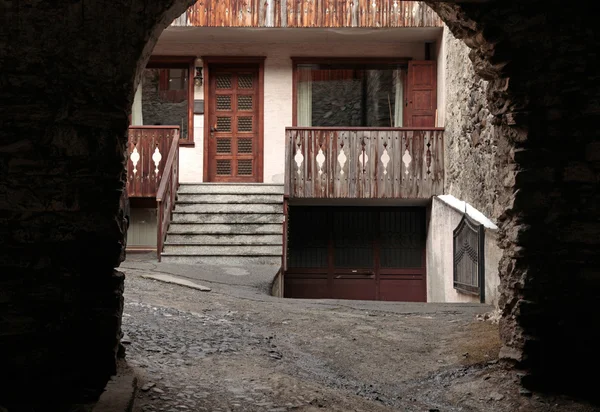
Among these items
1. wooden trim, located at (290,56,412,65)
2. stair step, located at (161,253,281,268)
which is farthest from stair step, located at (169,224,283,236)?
wooden trim, located at (290,56,412,65)

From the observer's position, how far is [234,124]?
14.0 metres

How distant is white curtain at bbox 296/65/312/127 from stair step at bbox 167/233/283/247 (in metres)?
3.67

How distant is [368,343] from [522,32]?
3001mm

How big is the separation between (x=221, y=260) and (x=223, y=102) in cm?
472

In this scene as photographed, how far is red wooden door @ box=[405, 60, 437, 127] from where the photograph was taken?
13.4 m

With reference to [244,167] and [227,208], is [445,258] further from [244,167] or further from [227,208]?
[244,167]

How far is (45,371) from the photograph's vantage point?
387 centimetres

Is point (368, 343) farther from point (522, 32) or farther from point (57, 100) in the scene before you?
point (57, 100)

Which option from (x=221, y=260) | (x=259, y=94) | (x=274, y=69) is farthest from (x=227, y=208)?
(x=274, y=69)

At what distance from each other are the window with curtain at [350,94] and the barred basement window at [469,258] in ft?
17.1

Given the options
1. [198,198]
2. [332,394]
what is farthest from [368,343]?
[198,198]

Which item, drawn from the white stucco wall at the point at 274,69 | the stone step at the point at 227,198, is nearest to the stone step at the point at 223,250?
the stone step at the point at 227,198

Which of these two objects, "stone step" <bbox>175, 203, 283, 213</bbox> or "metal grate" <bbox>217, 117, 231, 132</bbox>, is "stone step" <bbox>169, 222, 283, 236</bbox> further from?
"metal grate" <bbox>217, 117, 231, 132</bbox>

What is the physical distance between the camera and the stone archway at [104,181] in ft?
12.7
